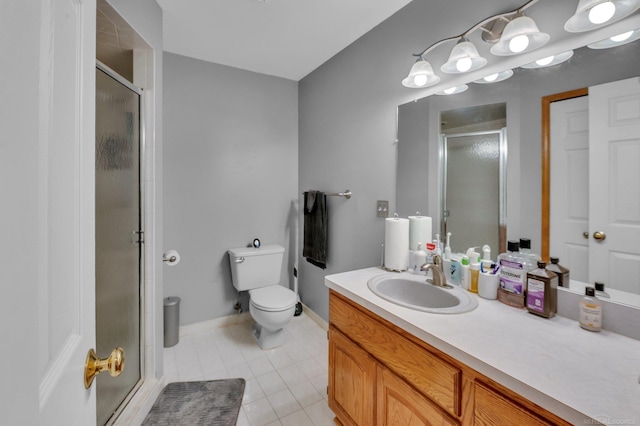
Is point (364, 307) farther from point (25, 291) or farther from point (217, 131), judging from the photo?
point (217, 131)

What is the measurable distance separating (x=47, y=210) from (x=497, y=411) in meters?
1.07

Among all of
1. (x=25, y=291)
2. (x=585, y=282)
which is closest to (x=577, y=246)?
(x=585, y=282)

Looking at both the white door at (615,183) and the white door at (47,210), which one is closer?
the white door at (47,210)

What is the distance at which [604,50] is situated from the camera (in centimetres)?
100

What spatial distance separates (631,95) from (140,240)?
2.31 m

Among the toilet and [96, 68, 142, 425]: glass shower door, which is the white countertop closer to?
the toilet

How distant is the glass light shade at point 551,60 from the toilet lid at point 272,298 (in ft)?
6.49

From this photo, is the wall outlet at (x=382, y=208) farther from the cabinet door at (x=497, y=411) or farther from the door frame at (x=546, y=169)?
the cabinet door at (x=497, y=411)

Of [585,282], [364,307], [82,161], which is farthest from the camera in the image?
[364,307]

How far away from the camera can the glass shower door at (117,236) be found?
1289mm

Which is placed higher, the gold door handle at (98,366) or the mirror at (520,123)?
the mirror at (520,123)

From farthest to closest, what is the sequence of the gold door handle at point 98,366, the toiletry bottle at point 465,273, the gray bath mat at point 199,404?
the gray bath mat at point 199,404 < the toiletry bottle at point 465,273 < the gold door handle at point 98,366

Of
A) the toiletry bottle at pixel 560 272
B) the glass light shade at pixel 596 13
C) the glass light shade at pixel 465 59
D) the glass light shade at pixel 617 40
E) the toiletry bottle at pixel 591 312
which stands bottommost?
the toiletry bottle at pixel 591 312

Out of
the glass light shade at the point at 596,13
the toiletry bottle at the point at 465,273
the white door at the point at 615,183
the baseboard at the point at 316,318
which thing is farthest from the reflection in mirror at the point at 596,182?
the baseboard at the point at 316,318
